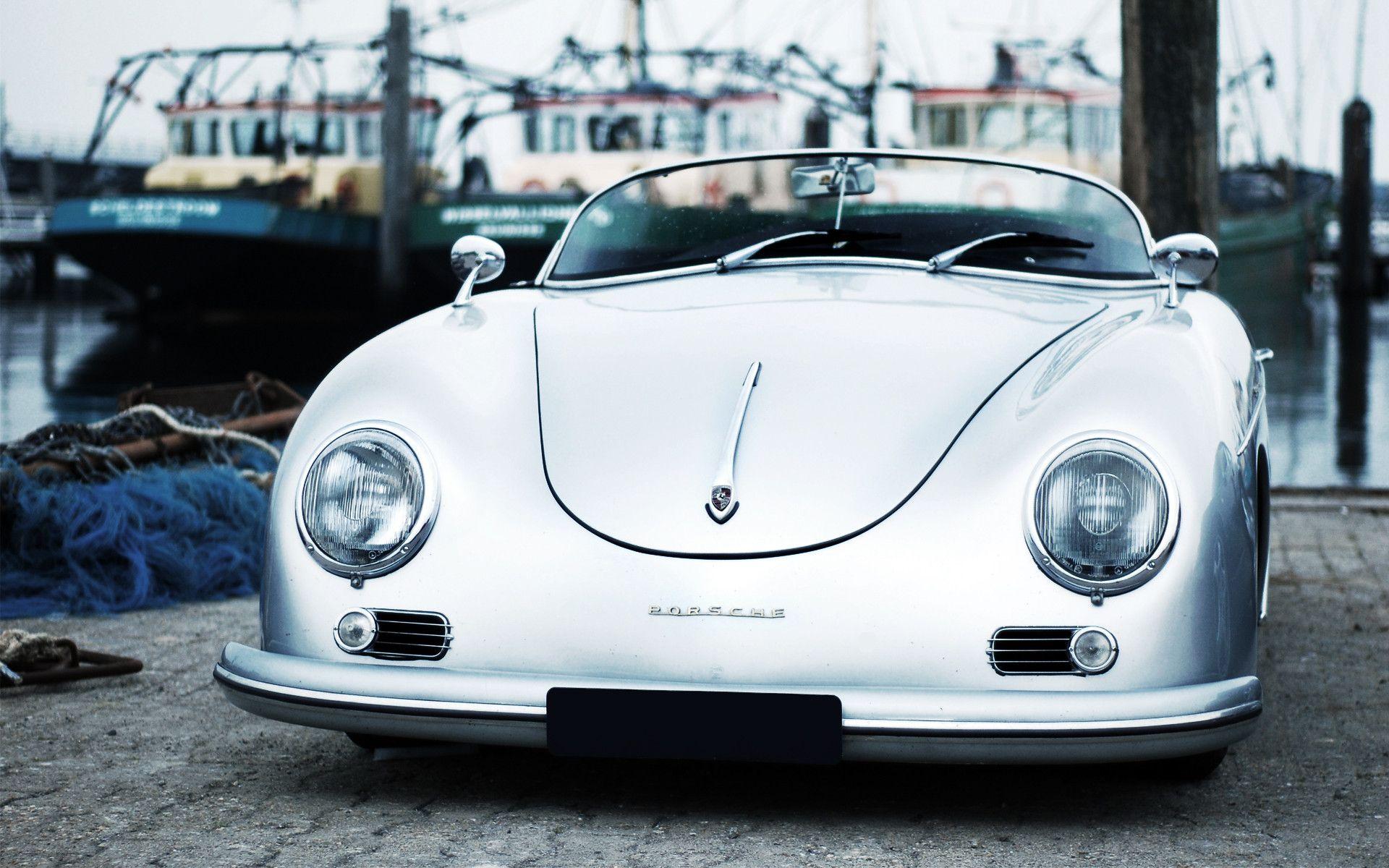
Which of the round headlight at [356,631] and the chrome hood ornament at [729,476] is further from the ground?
the chrome hood ornament at [729,476]

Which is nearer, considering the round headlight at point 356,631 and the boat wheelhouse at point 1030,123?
the round headlight at point 356,631

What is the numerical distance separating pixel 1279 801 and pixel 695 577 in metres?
1.02

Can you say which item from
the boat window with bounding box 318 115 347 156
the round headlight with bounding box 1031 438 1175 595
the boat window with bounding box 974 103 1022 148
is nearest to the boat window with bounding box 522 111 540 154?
the boat window with bounding box 318 115 347 156

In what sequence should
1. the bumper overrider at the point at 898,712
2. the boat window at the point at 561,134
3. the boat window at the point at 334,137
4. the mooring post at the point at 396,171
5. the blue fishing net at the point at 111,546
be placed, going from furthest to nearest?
1. the boat window at the point at 334,137
2. the boat window at the point at 561,134
3. the mooring post at the point at 396,171
4. the blue fishing net at the point at 111,546
5. the bumper overrider at the point at 898,712

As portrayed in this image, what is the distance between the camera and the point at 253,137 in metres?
24.8

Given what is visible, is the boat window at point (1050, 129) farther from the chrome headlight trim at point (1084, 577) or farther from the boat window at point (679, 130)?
the chrome headlight trim at point (1084, 577)

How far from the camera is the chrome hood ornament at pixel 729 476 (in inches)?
90.2

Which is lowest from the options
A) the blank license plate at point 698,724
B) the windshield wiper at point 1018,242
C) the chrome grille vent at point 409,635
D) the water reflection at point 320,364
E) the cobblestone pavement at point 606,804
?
the water reflection at point 320,364

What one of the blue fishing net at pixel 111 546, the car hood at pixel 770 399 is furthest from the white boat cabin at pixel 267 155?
the car hood at pixel 770 399

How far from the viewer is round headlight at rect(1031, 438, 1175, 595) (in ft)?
7.28

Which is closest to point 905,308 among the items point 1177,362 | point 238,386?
point 1177,362

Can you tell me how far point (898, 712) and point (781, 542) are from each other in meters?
0.29

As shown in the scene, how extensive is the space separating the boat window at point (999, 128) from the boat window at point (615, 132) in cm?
497

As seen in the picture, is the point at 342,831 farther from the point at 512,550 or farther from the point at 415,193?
the point at 415,193
